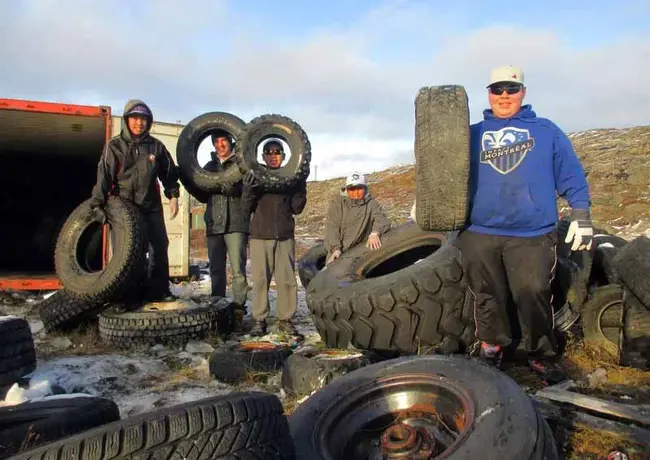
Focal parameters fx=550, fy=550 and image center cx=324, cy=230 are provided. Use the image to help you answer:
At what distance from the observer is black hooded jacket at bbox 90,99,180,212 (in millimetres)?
5219

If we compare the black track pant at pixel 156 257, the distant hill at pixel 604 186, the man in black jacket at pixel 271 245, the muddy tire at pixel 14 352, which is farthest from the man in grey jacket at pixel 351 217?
the distant hill at pixel 604 186

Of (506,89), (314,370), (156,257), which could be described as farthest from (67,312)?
(506,89)

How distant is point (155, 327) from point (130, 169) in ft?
5.23

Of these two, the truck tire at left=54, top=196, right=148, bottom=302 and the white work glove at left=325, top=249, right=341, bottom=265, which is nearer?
the truck tire at left=54, top=196, right=148, bottom=302

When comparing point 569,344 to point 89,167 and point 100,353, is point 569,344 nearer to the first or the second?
point 100,353

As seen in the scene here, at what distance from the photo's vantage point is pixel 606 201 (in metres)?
12.9

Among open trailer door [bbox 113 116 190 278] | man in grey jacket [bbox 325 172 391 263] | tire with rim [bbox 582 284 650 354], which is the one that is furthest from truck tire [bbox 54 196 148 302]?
tire with rim [bbox 582 284 650 354]

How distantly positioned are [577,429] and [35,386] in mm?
3167

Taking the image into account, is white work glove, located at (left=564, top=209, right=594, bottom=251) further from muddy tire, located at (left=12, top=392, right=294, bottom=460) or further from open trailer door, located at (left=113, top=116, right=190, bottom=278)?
open trailer door, located at (left=113, top=116, right=190, bottom=278)

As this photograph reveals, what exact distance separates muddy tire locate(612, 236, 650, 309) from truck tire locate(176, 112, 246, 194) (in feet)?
12.1

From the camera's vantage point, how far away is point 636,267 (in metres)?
3.54

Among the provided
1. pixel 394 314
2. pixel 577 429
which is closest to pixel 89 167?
pixel 394 314

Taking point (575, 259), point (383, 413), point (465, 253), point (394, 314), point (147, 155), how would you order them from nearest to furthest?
point (383, 413) → point (465, 253) → point (394, 314) → point (575, 259) → point (147, 155)

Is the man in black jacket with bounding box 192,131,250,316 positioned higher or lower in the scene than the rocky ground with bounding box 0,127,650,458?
higher
